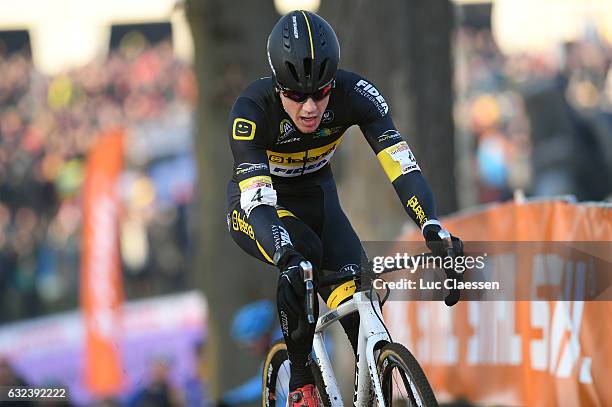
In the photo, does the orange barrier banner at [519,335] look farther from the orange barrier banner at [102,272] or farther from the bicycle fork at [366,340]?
the orange barrier banner at [102,272]

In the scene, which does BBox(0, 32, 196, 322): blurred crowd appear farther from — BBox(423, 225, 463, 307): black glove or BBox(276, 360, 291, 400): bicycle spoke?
BBox(423, 225, 463, 307): black glove

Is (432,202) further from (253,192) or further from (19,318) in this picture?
(19,318)

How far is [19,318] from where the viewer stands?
63.0ft

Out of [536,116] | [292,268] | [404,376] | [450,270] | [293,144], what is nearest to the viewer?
[404,376]

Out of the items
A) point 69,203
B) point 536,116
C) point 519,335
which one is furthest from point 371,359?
point 69,203

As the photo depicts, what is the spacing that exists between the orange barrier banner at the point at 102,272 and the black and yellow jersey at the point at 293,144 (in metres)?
10.7

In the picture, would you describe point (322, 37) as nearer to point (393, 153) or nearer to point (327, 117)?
point (327, 117)

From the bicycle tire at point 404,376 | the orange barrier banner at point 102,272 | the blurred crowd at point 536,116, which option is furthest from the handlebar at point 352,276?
the orange barrier banner at point 102,272

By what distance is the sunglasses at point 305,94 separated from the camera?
18.3 feet

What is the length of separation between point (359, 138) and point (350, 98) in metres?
5.09

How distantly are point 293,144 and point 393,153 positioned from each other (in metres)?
0.55

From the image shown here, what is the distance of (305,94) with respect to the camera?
5586 millimetres

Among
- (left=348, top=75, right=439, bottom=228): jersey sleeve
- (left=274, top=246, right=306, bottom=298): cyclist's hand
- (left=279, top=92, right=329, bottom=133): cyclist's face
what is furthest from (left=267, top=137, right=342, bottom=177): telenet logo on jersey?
(left=274, top=246, right=306, bottom=298): cyclist's hand

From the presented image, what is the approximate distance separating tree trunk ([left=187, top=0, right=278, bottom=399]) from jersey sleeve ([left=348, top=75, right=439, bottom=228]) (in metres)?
6.73
